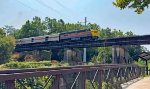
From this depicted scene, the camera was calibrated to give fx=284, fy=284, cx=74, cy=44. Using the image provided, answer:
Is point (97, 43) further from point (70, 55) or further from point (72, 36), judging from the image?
point (70, 55)

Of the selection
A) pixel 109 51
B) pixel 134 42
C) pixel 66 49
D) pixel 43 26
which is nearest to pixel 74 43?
pixel 66 49

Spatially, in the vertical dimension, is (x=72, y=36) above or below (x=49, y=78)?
above

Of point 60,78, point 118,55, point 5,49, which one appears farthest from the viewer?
point 118,55

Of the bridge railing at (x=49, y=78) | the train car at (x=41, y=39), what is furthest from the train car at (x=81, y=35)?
the bridge railing at (x=49, y=78)

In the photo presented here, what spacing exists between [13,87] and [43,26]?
122 meters

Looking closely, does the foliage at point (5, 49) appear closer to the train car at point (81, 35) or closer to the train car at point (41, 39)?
the train car at point (41, 39)

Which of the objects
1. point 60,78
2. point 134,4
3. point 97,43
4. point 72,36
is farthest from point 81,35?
point 60,78

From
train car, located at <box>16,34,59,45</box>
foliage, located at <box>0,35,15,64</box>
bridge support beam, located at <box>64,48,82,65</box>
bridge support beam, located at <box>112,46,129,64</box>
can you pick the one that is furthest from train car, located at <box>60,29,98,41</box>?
foliage, located at <box>0,35,15,64</box>

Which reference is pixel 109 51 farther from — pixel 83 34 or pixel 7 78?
pixel 7 78

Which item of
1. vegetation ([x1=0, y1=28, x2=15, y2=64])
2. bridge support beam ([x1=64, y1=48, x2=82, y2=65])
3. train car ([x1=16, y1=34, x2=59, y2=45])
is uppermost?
train car ([x1=16, y1=34, x2=59, y2=45])

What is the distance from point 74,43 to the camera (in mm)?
73062

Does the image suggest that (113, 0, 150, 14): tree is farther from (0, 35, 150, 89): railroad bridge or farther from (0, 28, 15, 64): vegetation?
(0, 28, 15, 64): vegetation

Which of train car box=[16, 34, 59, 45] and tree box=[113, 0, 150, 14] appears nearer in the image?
tree box=[113, 0, 150, 14]

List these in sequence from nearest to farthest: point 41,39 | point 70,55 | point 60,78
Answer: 1. point 60,78
2. point 41,39
3. point 70,55
